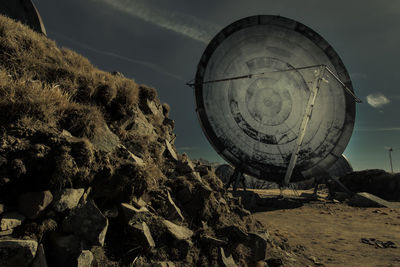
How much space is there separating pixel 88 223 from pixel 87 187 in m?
0.79

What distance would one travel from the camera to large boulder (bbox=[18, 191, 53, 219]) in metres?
3.98

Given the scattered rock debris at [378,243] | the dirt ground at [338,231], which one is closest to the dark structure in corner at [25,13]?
the dirt ground at [338,231]

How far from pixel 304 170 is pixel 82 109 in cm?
2350

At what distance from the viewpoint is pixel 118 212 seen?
5156mm

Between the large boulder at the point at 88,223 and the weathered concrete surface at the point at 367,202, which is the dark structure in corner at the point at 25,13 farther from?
the weathered concrete surface at the point at 367,202

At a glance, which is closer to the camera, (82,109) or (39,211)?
(39,211)

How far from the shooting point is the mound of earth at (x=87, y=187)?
407cm

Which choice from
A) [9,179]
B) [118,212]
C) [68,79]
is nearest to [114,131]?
[68,79]

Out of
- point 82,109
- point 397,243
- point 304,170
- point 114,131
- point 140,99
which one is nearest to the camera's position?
point 82,109

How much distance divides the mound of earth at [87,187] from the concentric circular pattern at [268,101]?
14482 millimetres

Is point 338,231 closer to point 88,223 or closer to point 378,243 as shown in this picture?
point 378,243

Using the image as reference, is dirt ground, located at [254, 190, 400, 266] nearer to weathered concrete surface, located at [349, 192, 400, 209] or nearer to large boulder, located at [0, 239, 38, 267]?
weathered concrete surface, located at [349, 192, 400, 209]

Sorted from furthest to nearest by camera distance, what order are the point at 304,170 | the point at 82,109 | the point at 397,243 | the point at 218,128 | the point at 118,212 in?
the point at 304,170 < the point at 218,128 < the point at 397,243 < the point at 82,109 < the point at 118,212

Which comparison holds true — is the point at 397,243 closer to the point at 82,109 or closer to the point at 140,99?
the point at 140,99
